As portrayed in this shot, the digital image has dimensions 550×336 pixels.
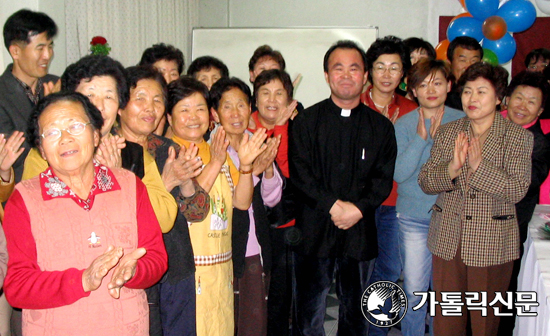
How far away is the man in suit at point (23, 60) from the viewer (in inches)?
98.6

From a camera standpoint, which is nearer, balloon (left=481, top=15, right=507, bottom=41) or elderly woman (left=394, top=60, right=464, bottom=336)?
elderly woman (left=394, top=60, right=464, bottom=336)

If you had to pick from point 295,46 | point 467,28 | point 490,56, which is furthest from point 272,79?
point 295,46

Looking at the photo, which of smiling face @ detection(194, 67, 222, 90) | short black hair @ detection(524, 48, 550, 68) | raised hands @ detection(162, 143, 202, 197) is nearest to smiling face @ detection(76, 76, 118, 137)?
raised hands @ detection(162, 143, 202, 197)

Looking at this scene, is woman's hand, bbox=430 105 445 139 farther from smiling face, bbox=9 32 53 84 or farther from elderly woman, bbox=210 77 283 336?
smiling face, bbox=9 32 53 84

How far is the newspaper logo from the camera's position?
2.72 metres

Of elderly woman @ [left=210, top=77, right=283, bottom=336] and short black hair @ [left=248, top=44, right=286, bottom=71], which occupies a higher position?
short black hair @ [left=248, top=44, right=286, bottom=71]

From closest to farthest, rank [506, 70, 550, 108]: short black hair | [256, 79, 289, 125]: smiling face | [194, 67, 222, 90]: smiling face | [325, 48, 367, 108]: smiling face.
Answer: [325, 48, 367, 108]: smiling face
[506, 70, 550, 108]: short black hair
[256, 79, 289, 125]: smiling face
[194, 67, 222, 90]: smiling face

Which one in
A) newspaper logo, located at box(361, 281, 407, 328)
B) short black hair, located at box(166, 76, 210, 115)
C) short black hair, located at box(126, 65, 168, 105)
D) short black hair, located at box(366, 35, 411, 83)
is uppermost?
short black hair, located at box(366, 35, 411, 83)

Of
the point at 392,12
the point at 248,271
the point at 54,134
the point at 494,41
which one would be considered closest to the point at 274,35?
the point at 392,12

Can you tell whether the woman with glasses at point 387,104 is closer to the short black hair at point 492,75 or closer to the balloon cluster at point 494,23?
the short black hair at point 492,75

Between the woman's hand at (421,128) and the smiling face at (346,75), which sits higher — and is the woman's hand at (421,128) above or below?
below

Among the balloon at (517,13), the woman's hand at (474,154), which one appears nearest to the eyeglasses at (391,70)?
the woman's hand at (474,154)

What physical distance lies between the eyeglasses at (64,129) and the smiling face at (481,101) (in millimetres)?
1867

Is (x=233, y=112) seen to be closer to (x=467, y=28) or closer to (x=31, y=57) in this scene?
(x=31, y=57)
